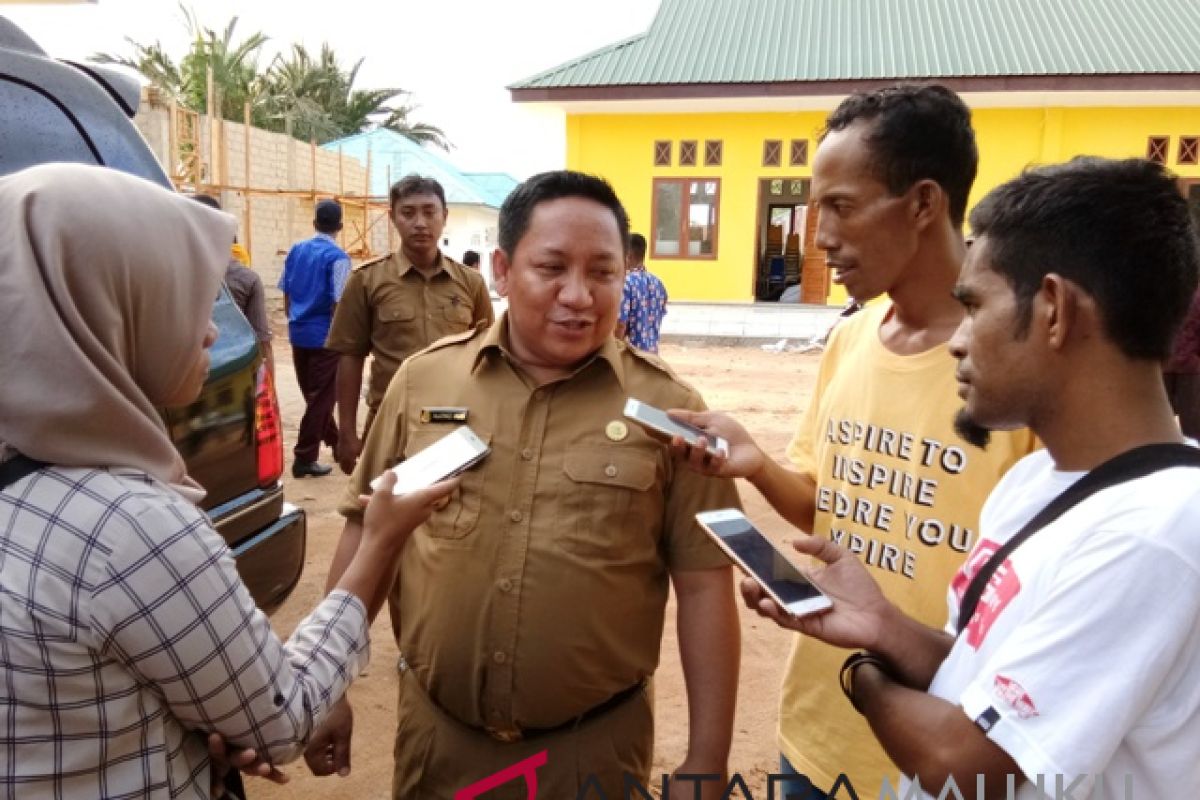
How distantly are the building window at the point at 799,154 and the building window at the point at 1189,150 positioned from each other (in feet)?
21.2

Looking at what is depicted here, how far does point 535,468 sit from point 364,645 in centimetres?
51

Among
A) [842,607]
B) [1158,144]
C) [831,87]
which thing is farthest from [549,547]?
[1158,144]

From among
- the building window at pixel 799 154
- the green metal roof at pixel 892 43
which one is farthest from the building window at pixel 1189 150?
the building window at pixel 799 154

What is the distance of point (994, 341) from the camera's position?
1.23 metres

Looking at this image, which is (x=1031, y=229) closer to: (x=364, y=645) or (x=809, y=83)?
(x=364, y=645)

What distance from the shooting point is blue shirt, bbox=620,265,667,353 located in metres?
6.47

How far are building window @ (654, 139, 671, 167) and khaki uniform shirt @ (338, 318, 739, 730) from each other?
15967mm

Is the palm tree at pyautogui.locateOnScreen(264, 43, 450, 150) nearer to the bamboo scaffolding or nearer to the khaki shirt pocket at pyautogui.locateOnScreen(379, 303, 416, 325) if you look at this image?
the bamboo scaffolding

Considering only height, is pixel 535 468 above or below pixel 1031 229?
below

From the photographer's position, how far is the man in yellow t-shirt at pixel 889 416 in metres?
1.68

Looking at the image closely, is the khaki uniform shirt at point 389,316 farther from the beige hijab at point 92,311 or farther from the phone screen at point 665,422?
the beige hijab at point 92,311

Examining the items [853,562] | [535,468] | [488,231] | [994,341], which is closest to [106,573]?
[535,468]

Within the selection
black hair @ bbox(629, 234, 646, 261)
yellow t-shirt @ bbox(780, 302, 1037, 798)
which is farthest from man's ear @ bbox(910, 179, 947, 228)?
black hair @ bbox(629, 234, 646, 261)

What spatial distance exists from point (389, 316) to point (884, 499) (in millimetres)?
3593
